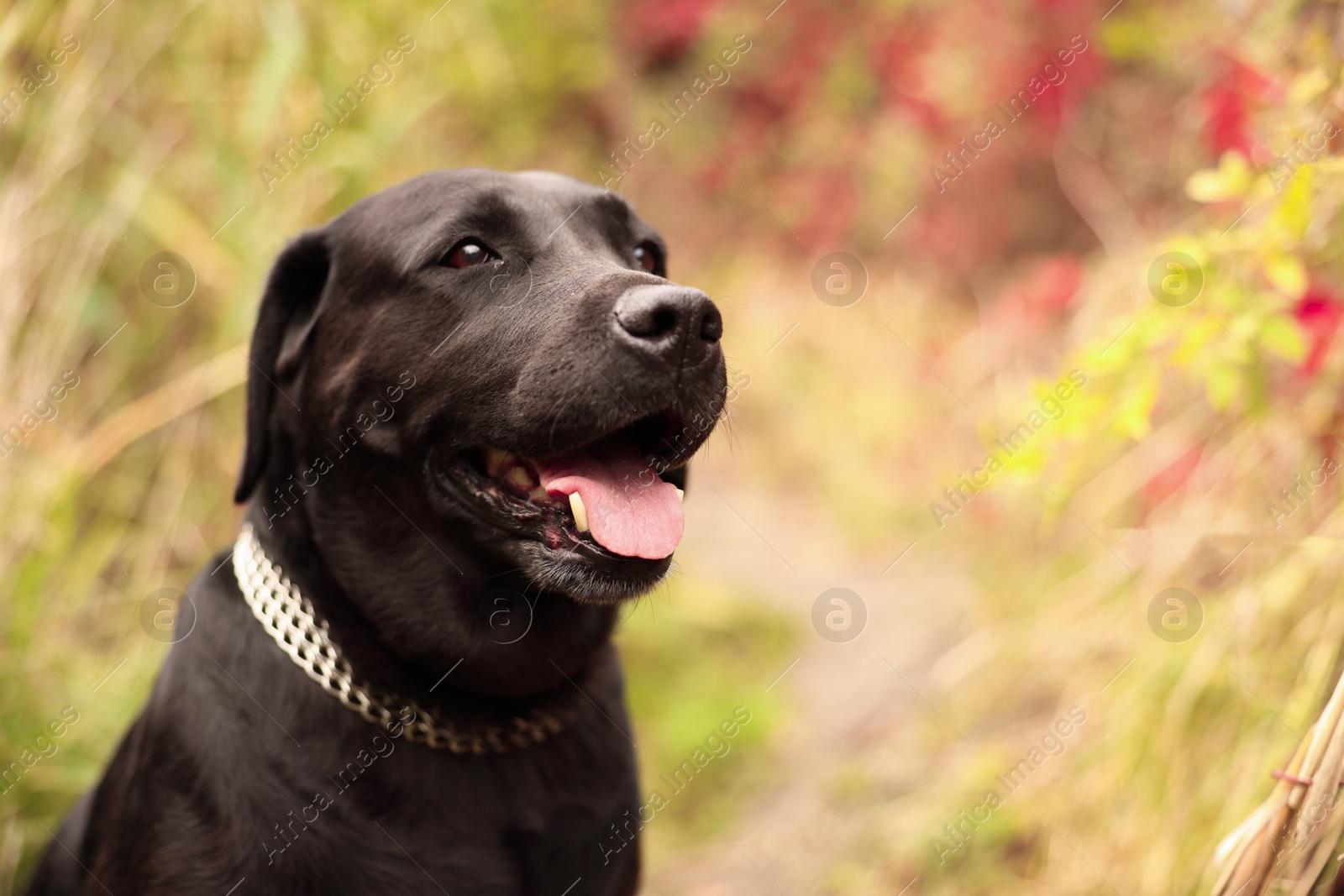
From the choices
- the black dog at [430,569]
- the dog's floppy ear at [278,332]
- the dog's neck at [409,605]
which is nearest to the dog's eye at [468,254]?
the black dog at [430,569]

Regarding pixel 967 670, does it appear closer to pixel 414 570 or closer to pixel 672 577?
pixel 672 577

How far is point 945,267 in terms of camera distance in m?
7.88

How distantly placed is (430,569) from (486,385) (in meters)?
0.40

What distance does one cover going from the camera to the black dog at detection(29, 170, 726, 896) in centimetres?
183

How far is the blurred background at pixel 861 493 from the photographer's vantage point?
266cm

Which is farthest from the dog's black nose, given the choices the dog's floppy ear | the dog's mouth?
the dog's floppy ear

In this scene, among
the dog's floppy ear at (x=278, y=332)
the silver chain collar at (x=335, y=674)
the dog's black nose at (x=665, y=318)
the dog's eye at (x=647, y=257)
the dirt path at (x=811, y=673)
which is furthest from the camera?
the dirt path at (x=811, y=673)

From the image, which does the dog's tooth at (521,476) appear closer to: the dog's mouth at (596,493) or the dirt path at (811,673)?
the dog's mouth at (596,493)

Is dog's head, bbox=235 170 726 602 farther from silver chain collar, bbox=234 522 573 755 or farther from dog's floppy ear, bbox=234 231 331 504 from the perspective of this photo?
silver chain collar, bbox=234 522 573 755

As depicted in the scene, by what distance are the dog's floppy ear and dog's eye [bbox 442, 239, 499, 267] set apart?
1.07 ft

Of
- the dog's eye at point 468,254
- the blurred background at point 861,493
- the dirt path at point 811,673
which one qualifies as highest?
the dog's eye at point 468,254

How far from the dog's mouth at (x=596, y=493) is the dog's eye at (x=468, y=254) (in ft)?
1.23

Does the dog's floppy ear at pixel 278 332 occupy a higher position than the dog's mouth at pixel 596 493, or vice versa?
the dog's floppy ear at pixel 278 332

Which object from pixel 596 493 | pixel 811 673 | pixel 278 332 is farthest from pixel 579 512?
pixel 811 673
